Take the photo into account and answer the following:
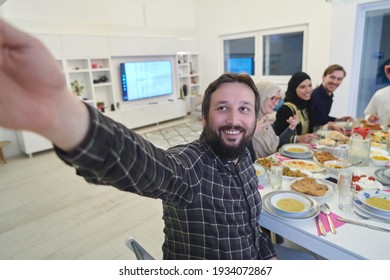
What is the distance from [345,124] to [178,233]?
2.49 m

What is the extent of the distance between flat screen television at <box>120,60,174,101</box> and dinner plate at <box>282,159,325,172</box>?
4.71 metres

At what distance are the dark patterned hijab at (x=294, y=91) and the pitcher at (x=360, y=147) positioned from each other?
904 mm

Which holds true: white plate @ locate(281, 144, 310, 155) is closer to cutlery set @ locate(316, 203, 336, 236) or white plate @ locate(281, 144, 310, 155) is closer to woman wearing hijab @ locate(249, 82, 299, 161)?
woman wearing hijab @ locate(249, 82, 299, 161)

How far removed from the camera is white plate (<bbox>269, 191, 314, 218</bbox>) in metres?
1.17

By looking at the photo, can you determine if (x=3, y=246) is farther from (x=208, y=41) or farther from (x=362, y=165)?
(x=208, y=41)

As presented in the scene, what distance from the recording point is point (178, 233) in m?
1.03

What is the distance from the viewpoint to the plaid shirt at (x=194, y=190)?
648 millimetres

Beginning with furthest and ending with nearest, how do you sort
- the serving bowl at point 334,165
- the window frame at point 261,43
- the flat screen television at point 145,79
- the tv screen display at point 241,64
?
the tv screen display at point 241,64 → the flat screen television at point 145,79 → the window frame at point 261,43 → the serving bowl at point 334,165

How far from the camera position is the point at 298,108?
8.56 ft

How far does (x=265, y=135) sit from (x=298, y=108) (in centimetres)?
78

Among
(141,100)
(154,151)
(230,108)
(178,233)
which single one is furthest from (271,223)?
(141,100)

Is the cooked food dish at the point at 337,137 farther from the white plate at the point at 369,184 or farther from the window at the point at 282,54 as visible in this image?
the window at the point at 282,54

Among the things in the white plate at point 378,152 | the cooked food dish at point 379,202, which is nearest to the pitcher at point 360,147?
the white plate at point 378,152

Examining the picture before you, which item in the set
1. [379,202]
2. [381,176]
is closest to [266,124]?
[381,176]
